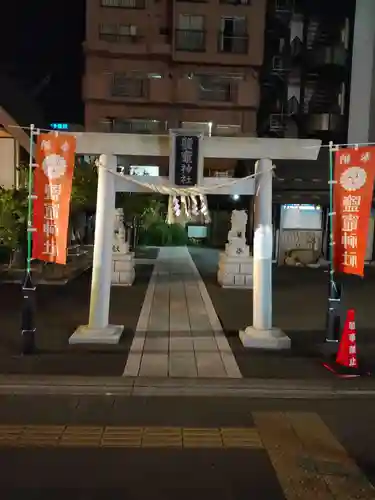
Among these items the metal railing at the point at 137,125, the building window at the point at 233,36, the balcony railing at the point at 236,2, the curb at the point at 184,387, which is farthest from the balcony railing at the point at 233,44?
the curb at the point at 184,387

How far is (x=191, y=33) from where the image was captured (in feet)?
93.1

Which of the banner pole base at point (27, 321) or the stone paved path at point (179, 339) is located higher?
the banner pole base at point (27, 321)

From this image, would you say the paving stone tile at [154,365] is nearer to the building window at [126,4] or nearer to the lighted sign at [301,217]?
the lighted sign at [301,217]

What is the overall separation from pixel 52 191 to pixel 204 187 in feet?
8.72

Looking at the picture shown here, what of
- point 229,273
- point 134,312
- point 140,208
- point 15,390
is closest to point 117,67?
point 140,208

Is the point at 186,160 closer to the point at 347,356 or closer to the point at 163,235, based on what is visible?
the point at 347,356

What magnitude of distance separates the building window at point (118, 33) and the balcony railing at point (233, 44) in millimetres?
4813

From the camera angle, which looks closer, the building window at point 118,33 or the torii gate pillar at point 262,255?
the torii gate pillar at point 262,255

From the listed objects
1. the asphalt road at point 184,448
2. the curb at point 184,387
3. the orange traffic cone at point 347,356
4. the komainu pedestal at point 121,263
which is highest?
the komainu pedestal at point 121,263

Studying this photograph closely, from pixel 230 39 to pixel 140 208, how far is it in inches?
478

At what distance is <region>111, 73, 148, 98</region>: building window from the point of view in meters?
28.5

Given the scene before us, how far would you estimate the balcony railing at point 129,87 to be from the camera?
28.5 meters

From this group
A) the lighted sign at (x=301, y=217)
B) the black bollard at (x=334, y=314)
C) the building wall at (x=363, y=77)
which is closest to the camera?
the black bollard at (x=334, y=314)

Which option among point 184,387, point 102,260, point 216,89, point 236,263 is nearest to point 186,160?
point 102,260
